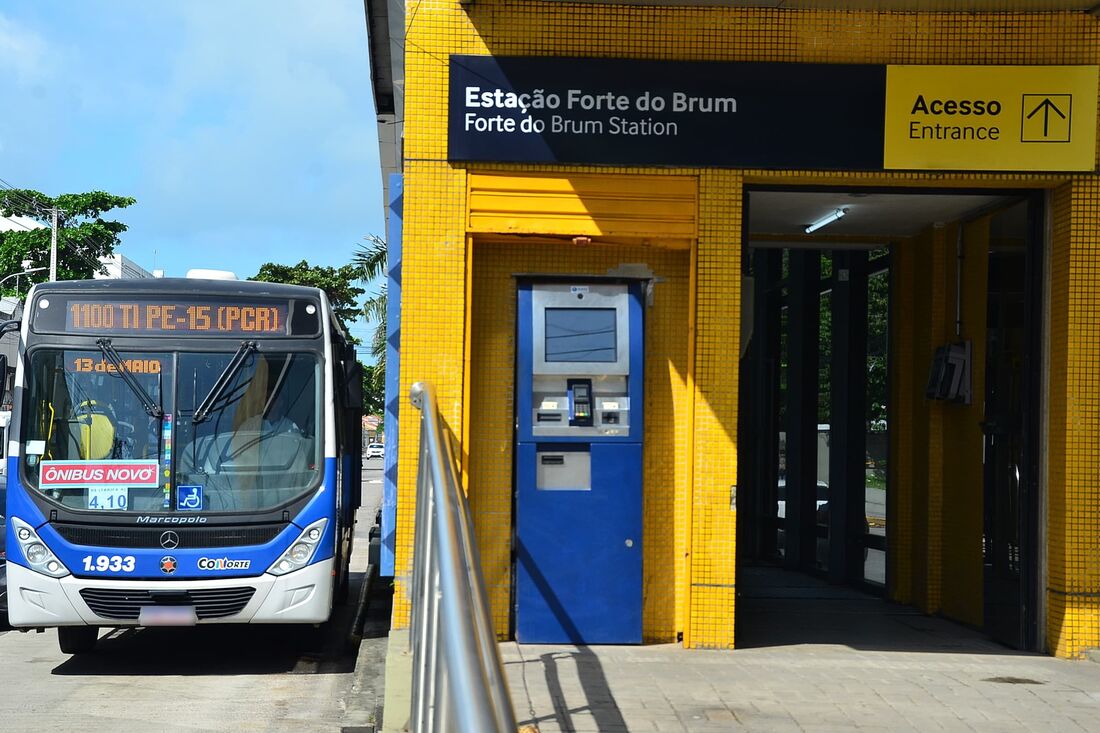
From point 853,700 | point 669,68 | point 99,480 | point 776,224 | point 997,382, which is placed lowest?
point 853,700

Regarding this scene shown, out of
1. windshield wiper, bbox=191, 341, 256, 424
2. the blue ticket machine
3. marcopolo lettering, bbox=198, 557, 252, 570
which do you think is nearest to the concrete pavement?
the blue ticket machine

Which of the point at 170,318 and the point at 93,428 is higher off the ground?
the point at 170,318

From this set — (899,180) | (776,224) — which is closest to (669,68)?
(899,180)

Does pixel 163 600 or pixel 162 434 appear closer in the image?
pixel 163 600

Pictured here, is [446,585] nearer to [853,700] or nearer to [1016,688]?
[853,700]

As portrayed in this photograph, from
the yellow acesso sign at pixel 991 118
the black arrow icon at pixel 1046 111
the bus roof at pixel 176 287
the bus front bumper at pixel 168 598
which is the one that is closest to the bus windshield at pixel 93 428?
the bus roof at pixel 176 287

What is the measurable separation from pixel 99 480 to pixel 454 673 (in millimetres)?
7851

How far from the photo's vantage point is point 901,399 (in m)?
10.7

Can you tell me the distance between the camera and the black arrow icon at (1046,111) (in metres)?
7.89

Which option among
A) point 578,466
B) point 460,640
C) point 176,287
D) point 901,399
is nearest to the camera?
point 460,640

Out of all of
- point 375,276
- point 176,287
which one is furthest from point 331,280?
point 176,287

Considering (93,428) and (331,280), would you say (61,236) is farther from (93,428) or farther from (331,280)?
(93,428)

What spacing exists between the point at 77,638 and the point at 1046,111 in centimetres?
820

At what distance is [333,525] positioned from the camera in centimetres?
918
